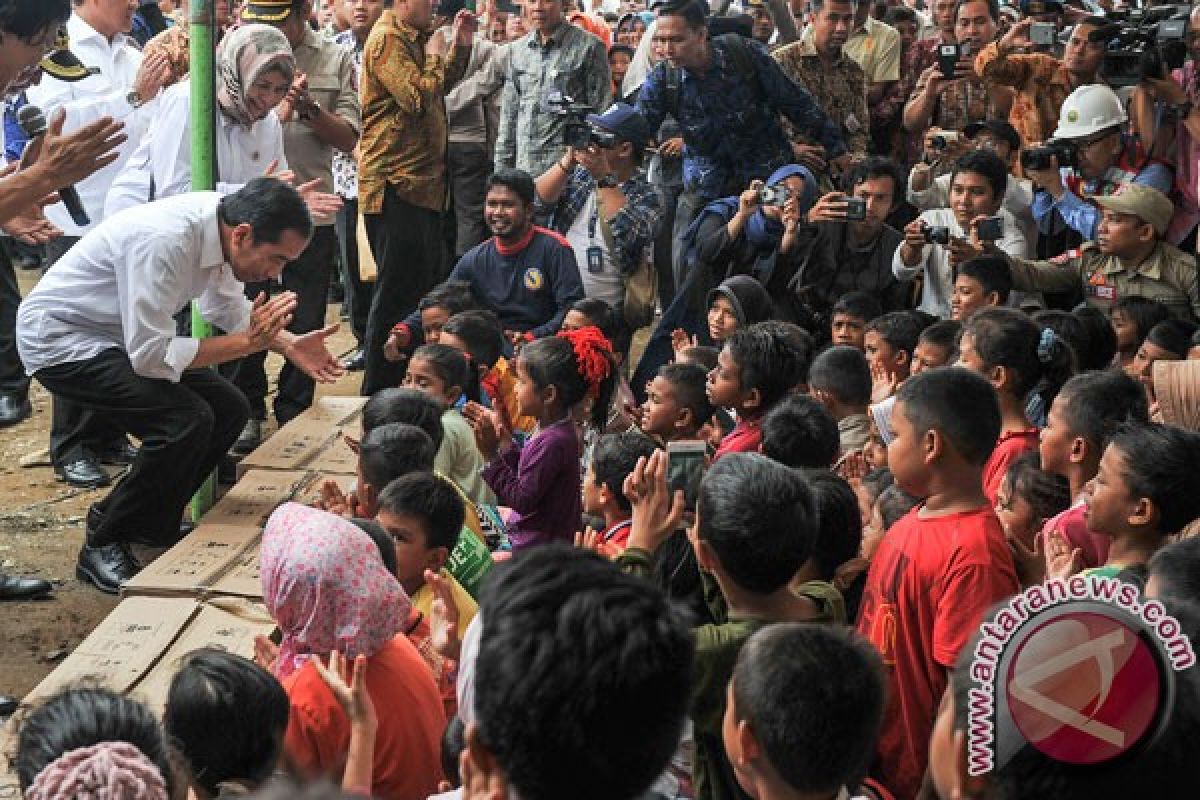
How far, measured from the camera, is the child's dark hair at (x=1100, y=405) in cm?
351

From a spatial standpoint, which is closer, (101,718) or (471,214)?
(101,718)

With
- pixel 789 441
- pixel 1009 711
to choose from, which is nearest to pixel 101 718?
pixel 1009 711

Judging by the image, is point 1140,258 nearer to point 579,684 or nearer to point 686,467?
point 686,467

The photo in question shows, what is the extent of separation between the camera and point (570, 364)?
460cm

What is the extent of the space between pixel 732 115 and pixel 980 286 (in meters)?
1.48

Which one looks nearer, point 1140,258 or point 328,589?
point 328,589

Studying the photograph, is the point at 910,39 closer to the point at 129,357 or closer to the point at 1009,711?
the point at 129,357

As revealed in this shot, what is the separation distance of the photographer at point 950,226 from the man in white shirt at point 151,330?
240 cm

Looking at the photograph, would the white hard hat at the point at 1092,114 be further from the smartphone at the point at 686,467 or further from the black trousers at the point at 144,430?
the black trousers at the point at 144,430

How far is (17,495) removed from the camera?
585cm

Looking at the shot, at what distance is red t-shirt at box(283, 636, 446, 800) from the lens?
8.72 feet

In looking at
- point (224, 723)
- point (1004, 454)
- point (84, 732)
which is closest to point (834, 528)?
point (1004, 454)

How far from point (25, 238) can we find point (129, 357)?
0.54 meters

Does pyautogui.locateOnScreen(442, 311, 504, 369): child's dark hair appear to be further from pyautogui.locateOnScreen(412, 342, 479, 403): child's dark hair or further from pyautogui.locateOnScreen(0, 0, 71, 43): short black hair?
pyautogui.locateOnScreen(0, 0, 71, 43): short black hair
